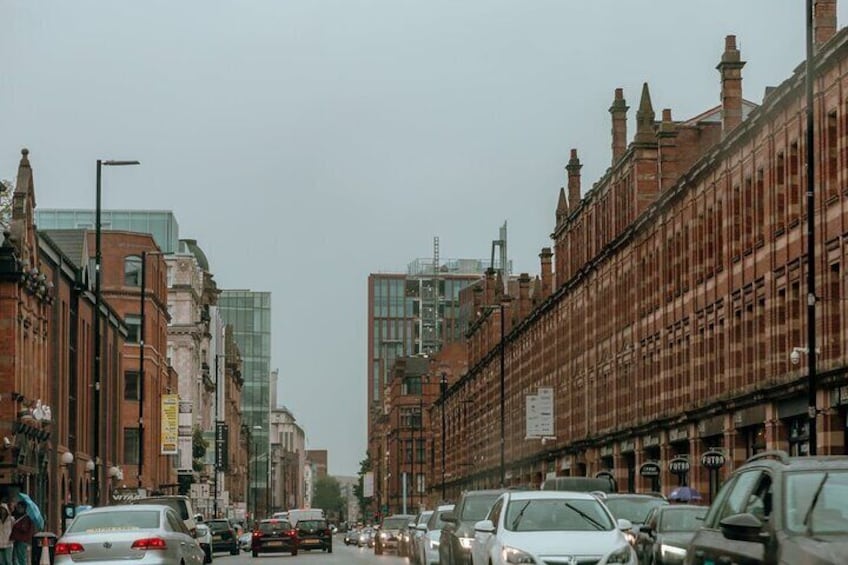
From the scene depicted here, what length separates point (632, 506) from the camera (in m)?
35.8

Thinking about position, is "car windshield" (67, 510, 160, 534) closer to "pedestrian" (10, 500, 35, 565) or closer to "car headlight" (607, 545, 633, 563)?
"pedestrian" (10, 500, 35, 565)

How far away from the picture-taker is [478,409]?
124188 millimetres

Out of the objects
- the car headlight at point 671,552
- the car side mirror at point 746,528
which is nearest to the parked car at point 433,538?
the car headlight at point 671,552

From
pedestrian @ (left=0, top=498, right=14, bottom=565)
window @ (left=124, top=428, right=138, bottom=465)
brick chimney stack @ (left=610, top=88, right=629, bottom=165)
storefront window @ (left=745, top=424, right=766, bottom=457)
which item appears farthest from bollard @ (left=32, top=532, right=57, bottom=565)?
window @ (left=124, top=428, right=138, bottom=465)

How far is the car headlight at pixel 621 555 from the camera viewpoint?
21438mm

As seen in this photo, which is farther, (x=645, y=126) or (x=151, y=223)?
(x=151, y=223)

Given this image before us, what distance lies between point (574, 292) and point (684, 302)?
79.8 feet

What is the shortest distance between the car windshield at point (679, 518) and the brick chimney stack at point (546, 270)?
225 feet

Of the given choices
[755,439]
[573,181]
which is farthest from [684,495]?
[573,181]

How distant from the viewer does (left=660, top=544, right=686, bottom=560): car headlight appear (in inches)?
960

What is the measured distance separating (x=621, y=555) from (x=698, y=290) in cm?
3712

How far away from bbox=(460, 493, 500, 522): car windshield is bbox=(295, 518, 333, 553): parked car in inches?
1418

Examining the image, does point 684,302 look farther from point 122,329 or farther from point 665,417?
point 122,329

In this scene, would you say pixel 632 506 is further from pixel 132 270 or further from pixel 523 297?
pixel 523 297
